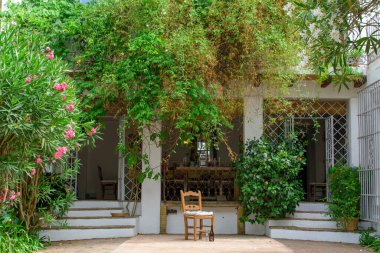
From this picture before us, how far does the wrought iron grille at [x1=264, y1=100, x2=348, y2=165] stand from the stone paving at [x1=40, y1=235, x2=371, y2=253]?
7.16 ft

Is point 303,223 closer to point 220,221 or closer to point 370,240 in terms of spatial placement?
point 370,240

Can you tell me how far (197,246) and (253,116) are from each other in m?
3.36

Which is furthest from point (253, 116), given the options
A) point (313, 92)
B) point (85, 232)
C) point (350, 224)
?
point (85, 232)

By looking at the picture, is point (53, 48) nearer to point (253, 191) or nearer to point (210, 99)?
point (210, 99)

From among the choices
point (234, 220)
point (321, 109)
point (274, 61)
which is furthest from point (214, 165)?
point (274, 61)

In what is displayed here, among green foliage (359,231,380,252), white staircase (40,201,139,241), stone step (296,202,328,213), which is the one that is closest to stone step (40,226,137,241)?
white staircase (40,201,139,241)

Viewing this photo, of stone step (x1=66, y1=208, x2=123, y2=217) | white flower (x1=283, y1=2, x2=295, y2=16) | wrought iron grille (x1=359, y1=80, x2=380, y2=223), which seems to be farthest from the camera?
stone step (x1=66, y1=208, x2=123, y2=217)

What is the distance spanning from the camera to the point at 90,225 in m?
10.7

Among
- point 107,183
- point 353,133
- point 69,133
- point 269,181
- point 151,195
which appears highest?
point 353,133

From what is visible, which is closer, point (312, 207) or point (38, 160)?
point (38, 160)

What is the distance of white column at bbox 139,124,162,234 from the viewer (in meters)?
11.2

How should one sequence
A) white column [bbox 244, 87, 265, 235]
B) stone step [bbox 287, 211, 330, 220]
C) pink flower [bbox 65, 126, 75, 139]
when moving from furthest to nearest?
white column [bbox 244, 87, 265, 235]
stone step [bbox 287, 211, 330, 220]
pink flower [bbox 65, 126, 75, 139]

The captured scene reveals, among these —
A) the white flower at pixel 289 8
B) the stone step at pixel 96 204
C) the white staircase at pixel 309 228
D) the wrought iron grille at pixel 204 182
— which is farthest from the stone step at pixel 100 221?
the white flower at pixel 289 8

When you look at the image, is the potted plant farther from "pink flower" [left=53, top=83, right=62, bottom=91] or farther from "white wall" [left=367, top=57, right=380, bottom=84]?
"pink flower" [left=53, top=83, right=62, bottom=91]
